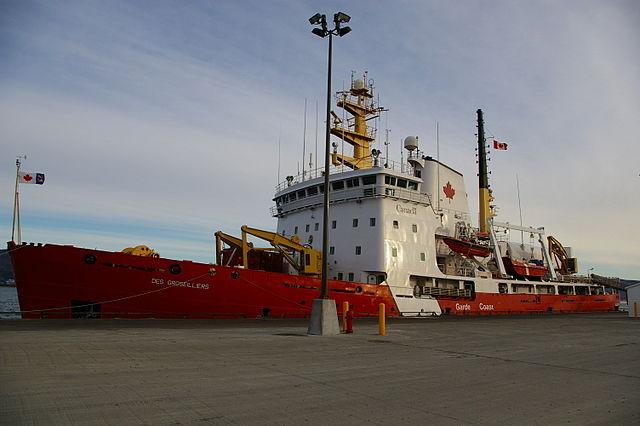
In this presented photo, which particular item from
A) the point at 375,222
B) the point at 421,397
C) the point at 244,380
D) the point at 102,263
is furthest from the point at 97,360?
the point at 375,222

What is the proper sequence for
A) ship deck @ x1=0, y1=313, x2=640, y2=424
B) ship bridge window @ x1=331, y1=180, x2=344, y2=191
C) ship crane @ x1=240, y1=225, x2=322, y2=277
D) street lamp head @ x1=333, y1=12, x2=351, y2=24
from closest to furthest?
ship deck @ x1=0, y1=313, x2=640, y2=424 < street lamp head @ x1=333, y1=12, x2=351, y2=24 < ship crane @ x1=240, y1=225, x2=322, y2=277 < ship bridge window @ x1=331, y1=180, x2=344, y2=191

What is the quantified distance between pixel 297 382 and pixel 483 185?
1372 inches

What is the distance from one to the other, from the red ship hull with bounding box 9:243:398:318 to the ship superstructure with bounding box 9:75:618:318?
1.5 inches

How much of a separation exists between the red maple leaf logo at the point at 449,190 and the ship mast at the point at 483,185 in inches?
228

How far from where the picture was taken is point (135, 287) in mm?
16797

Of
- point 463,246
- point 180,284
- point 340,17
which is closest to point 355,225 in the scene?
point 463,246

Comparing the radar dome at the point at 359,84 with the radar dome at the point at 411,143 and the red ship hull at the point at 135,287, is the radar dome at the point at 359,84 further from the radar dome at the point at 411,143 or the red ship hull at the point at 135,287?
the red ship hull at the point at 135,287

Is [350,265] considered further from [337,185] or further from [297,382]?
[297,382]

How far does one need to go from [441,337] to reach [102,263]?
38.9ft

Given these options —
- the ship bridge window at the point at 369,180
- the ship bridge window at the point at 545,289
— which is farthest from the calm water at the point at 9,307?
the ship bridge window at the point at 545,289

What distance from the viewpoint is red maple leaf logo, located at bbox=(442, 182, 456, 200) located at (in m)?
30.8

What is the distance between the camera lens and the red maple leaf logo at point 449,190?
3080 centimetres

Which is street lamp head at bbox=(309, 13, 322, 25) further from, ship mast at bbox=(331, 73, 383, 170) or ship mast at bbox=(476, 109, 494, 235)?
ship mast at bbox=(476, 109, 494, 235)

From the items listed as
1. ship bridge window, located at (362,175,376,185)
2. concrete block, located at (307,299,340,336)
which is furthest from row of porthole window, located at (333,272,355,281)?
concrete block, located at (307,299,340,336)
